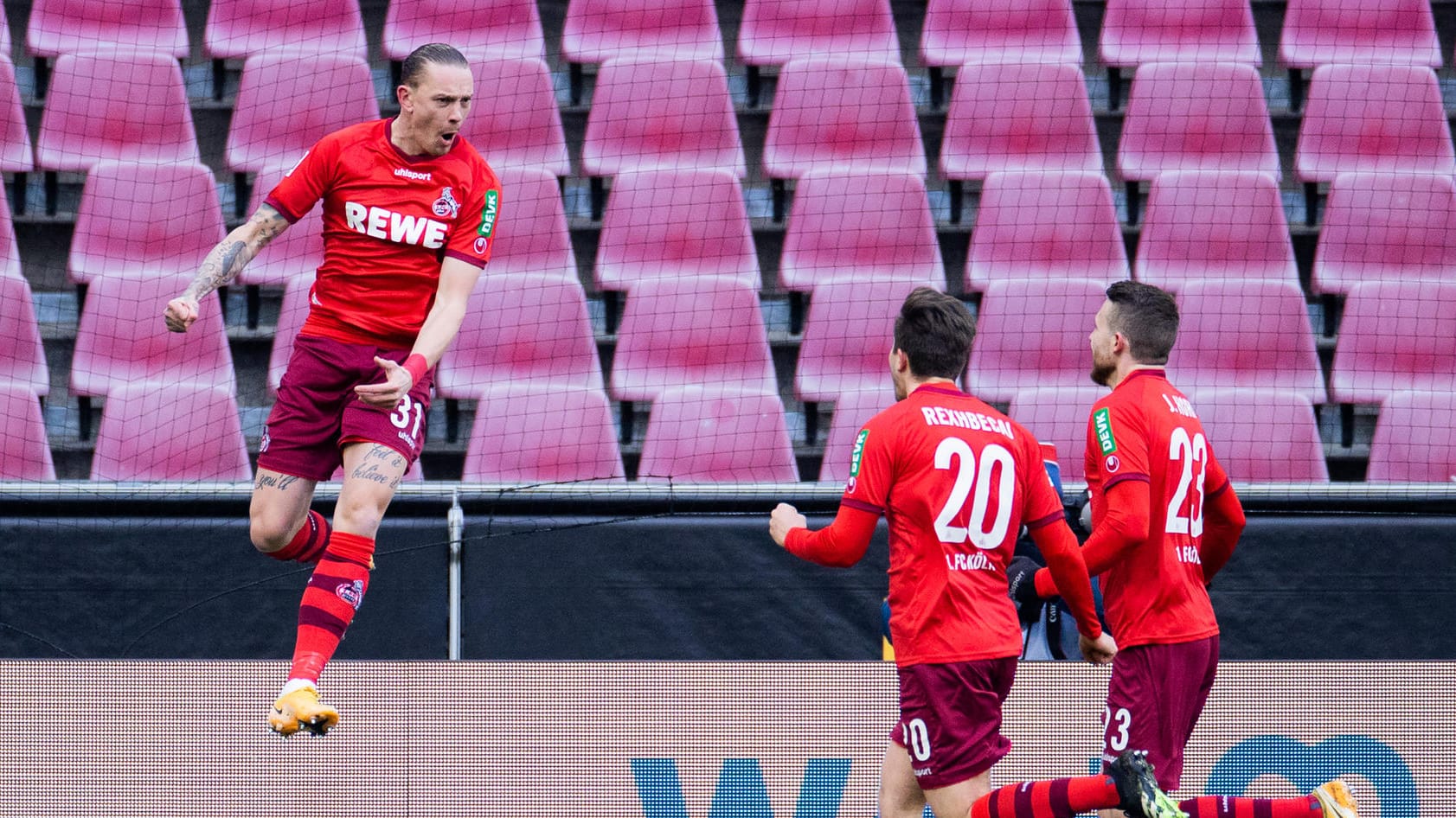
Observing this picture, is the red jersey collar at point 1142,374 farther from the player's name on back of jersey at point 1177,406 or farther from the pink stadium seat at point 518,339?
the pink stadium seat at point 518,339

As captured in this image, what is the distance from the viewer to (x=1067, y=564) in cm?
383

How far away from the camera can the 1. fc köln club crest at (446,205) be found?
4277 mm

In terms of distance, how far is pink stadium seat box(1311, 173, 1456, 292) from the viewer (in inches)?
288

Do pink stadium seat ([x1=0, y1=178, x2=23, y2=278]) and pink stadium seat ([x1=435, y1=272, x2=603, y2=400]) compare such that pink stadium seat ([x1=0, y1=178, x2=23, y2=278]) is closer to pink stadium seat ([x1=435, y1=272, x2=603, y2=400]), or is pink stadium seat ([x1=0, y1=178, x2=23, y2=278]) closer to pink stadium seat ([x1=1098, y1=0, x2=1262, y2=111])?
pink stadium seat ([x1=435, y1=272, x2=603, y2=400])

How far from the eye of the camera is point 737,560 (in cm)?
516

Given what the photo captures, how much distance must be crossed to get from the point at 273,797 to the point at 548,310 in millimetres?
2611

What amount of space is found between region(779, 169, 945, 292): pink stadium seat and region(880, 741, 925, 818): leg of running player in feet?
11.5

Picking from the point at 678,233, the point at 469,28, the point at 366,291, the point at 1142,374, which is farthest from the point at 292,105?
the point at 1142,374

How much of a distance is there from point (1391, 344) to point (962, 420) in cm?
403

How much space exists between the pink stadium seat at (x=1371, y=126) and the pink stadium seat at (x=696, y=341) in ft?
9.62

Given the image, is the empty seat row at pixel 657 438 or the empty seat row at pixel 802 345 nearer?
the empty seat row at pixel 657 438

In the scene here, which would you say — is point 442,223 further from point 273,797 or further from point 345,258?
point 273,797

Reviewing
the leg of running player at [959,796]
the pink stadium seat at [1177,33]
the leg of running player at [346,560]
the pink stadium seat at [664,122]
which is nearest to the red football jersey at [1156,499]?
the leg of running player at [959,796]

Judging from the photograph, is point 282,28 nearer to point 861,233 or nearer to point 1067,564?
point 861,233
